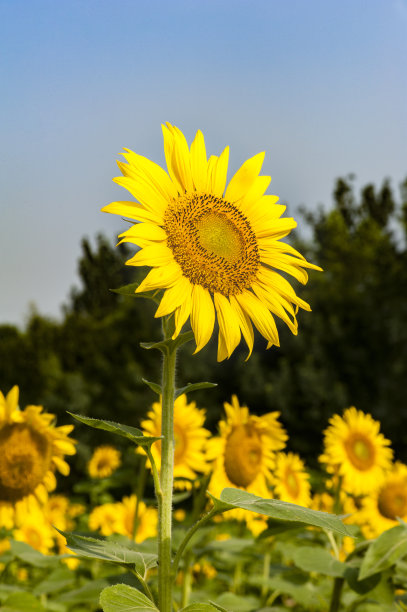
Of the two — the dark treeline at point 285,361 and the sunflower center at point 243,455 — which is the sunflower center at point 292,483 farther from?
the dark treeline at point 285,361

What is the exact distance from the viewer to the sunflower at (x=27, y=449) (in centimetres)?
219

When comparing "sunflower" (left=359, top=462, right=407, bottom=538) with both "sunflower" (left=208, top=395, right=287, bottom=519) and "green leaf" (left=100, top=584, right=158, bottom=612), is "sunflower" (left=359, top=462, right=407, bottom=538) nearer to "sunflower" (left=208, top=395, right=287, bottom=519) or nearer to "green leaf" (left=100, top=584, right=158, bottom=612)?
"sunflower" (left=208, top=395, right=287, bottom=519)

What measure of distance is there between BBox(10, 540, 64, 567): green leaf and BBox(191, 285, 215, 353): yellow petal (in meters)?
1.06

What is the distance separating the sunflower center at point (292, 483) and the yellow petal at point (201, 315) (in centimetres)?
243

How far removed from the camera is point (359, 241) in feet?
76.0

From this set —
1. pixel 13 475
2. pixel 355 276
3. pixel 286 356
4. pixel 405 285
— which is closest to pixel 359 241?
pixel 355 276

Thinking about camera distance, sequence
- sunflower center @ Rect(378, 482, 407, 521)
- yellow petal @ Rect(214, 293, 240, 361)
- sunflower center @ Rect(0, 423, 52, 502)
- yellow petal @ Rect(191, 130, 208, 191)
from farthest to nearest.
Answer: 1. sunflower center @ Rect(378, 482, 407, 521)
2. sunflower center @ Rect(0, 423, 52, 502)
3. yellow petal @ Rect(191, 130, 208, 191)
4. yellow petal @ Rect(214, 293, 240, 361)

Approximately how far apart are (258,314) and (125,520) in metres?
2.79

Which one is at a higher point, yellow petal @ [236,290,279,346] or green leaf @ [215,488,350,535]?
yellow petal @ [236,290,279,346]

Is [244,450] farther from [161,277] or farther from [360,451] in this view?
[161,277]

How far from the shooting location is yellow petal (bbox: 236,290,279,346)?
1.56 meters

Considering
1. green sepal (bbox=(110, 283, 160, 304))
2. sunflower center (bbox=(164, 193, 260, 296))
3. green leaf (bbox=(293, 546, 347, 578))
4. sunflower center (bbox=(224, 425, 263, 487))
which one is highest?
sunflower center (bbox=(164, 193, 260, 296))

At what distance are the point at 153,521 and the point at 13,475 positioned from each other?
1.97m

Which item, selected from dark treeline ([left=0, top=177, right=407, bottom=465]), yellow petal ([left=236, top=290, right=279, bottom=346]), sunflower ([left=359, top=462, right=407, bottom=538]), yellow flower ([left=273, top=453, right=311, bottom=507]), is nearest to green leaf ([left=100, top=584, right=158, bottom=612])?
yellow petal ([left=236, top=290, right=279, bottom=346])
